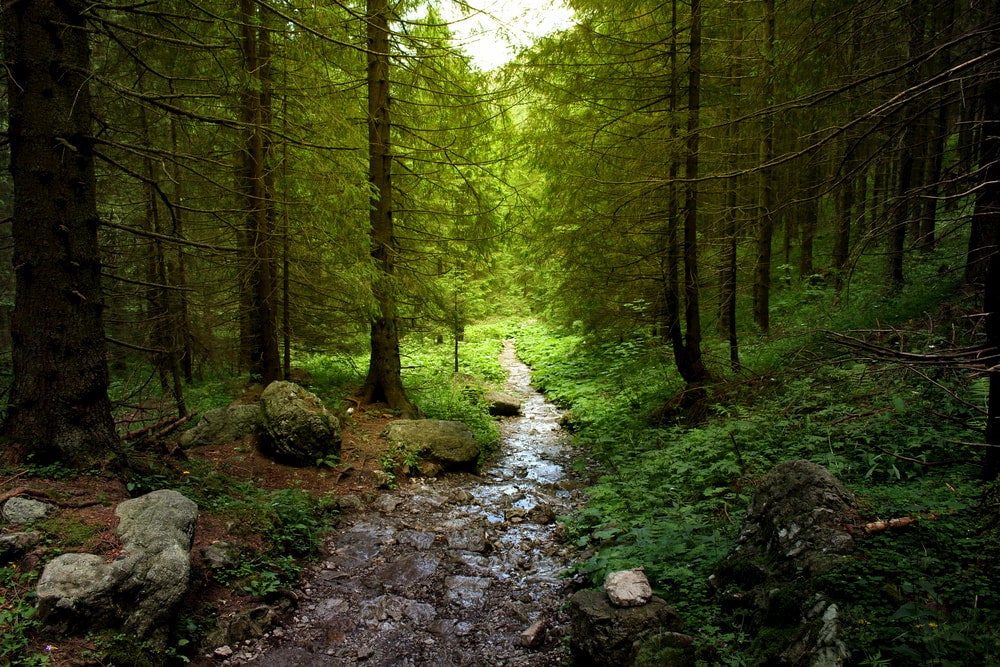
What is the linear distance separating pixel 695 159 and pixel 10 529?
9.68 metres

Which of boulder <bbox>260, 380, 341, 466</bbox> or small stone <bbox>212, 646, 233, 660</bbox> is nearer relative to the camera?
small stone <bbox>212, 646, 233, 660</bbox>

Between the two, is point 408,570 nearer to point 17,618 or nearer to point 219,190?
point 17,618

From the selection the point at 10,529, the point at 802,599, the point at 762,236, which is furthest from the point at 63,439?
the point at 762,236

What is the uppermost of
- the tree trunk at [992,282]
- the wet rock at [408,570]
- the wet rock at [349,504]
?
the tree trunk at [992,282]

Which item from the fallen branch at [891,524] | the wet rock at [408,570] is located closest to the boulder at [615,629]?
the fallen branch at [891,524]

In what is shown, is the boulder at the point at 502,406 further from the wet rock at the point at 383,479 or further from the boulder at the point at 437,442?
the wet rock at the point at 383,479

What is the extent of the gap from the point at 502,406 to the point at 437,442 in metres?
4.88

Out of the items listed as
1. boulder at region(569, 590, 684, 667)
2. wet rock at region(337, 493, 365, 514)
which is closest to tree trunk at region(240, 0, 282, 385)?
wet rock at region(337, 493, 365, 514)

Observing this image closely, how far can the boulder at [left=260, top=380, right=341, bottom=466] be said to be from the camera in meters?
7.27

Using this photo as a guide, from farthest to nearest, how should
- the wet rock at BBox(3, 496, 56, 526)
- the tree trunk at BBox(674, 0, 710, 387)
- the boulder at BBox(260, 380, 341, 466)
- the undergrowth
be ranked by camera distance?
1. the tree trunk at BBox(674, 0, 710, 387)
2. the boulder at BBox(260, 380, 341, 466)
3. the wet rock at BBox(3, 496, 56, 526)
4. the undergrowth

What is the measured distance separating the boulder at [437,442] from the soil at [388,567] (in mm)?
324

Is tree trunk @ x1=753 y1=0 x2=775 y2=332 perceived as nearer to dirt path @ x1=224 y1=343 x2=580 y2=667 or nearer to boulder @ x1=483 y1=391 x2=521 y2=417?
dirt path @ x1=224 y1=343 x2=580 y2=667

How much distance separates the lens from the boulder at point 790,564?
3.05 meters

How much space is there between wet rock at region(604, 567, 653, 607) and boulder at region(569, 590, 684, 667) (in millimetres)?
43
